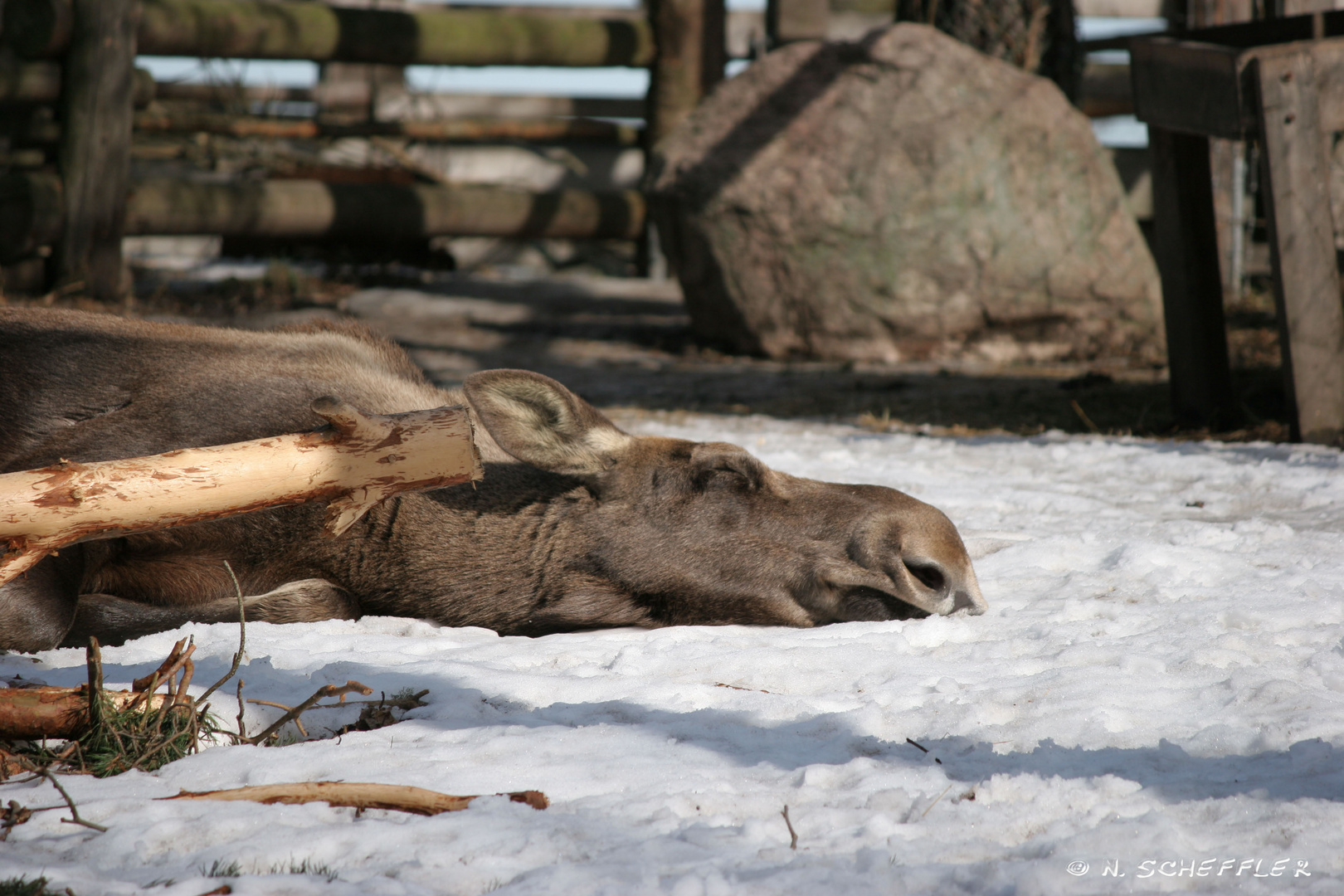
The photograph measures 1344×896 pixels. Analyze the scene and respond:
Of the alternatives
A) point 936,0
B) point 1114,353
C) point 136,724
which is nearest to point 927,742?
point 136,724

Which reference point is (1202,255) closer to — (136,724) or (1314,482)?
(1314,482)

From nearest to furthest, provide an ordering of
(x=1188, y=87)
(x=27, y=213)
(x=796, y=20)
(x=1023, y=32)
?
1. (x=1188, y=87)
2. (x=27, y=213)
3. (x=1023, y=32)
4. (x=796, y=20)

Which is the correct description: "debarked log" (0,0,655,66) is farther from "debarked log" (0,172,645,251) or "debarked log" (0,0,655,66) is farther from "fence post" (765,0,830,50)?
"fence post" (765,0,830,50)

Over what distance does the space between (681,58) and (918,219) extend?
4.15 metres

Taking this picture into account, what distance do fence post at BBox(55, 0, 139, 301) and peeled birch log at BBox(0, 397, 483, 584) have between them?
714 cm

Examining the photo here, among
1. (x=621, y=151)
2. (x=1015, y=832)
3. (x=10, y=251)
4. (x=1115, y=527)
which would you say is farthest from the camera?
(x=621, y=151)

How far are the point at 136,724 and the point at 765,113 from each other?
7.53 metres

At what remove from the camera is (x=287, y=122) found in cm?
1247

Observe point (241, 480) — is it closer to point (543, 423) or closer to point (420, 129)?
point (543, 423)

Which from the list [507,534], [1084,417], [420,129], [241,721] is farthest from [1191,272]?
[420,129]

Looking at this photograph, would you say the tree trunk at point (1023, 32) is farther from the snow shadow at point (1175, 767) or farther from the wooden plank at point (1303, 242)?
the snow shadow at point (1175, 767)

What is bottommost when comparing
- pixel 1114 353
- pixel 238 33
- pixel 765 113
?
pixel 1114 353

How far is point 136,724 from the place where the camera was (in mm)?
2416

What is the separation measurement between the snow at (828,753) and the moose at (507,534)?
0.16 m
